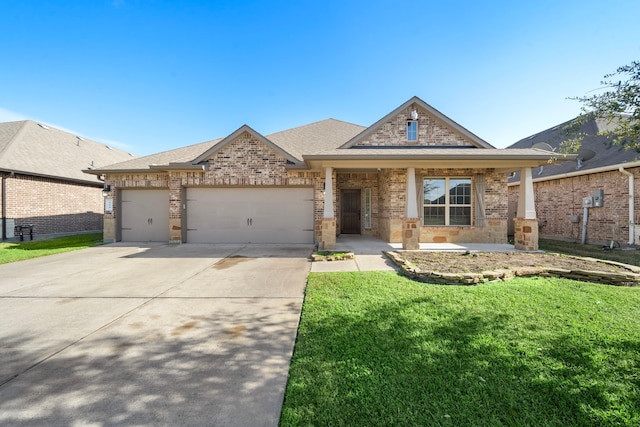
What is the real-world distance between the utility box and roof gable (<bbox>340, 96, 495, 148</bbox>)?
5.39 metres

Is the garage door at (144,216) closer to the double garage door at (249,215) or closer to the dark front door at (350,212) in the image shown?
the double garage door at (249,215)

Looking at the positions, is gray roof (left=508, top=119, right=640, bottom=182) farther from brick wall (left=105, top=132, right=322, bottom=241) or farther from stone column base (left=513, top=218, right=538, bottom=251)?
brick wall (left=105, top=132, right=322, bottom=241)

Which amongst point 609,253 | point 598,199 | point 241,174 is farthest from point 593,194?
point 241,174

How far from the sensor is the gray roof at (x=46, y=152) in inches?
509

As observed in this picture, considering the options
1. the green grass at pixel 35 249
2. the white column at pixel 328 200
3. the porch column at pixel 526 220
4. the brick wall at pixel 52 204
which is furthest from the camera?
the brick wall at pixel 52 204

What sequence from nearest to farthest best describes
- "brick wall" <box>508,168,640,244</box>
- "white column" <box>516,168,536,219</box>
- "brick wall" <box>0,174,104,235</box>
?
"white column" <box>516,168,536,219</box>
"brick wall" <box>508,168,640,244</box>
"brick wall" <box>0,174,104,235</box>

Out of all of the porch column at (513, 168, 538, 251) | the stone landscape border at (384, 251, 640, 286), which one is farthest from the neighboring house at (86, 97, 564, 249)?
the stone landscape border at (384, 251, 640, 286)

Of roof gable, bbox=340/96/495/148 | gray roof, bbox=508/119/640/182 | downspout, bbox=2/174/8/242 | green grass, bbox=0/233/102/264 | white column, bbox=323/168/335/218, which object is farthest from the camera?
downspout, bbox=2/174/8/242

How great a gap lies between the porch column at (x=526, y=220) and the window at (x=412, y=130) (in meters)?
3.97

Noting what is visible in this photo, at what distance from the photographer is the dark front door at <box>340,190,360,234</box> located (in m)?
13.0

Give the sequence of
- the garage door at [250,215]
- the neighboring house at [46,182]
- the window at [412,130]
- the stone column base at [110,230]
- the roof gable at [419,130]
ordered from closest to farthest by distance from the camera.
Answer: the roof gable at [419,130]
the window at [412,130]
the garage door at [250,215]
the stone column base at [110,230]
the neighboring house at [46,182]

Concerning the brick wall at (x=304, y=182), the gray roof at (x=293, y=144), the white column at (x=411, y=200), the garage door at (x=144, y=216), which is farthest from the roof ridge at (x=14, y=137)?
the white column at (x=411, y=200)

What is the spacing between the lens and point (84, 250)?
984 centimetres

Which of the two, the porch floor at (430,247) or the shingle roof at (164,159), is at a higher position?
the shingle roof at (164,159)
